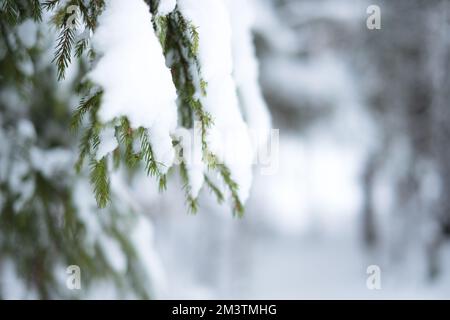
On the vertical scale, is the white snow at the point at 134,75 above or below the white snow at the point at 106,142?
above

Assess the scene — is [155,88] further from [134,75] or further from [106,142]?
[106,142]

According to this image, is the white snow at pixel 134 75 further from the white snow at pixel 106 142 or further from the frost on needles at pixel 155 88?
the white snow at pixel 106 142

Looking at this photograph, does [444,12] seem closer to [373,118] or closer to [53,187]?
[373,118]

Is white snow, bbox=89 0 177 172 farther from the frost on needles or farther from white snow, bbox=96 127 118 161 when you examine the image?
white snow, bbox=96 127 118 161

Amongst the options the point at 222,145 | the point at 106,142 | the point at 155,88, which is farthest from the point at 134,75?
the point at 222,145

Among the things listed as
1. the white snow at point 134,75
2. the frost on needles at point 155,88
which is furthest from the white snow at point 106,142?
the white snow at point 134,75

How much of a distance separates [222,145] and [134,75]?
44cm

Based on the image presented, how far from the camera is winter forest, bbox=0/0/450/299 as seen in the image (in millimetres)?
1326

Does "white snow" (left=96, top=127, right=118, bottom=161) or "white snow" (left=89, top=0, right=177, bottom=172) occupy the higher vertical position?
"white snow" (left=89, top=0, right=177, bottom=172)

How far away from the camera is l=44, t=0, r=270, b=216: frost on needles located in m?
1.25

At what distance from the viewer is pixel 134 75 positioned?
1252 millimetres

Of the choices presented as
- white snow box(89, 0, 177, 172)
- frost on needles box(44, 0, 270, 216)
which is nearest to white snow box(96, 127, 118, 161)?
frost on needles box(44, 0, 270, 216)

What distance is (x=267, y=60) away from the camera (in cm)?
781

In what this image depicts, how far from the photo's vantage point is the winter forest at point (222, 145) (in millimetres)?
1326
